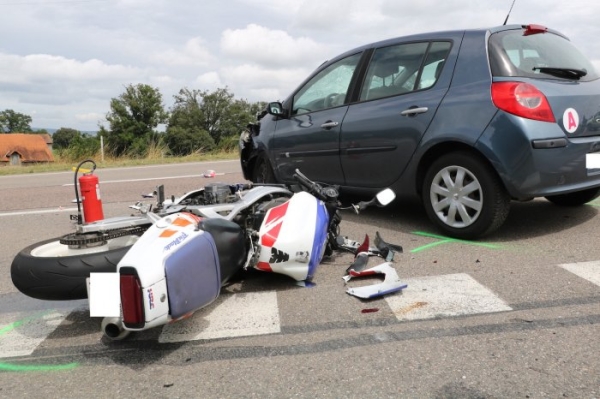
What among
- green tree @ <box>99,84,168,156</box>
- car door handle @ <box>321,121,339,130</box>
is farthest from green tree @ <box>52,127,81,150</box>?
car door handle @ <box>321,121,339,130</box>

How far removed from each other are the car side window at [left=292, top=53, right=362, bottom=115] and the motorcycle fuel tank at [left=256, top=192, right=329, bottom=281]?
2131 mm

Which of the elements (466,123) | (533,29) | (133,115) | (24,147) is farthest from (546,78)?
(24,147)

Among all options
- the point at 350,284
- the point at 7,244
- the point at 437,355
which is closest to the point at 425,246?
the point at 350,284

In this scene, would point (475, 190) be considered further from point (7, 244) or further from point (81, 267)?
point (7, 244)

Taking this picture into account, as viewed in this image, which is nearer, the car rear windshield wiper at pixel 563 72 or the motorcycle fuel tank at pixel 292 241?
the motorcycle fuel tank at pixel 292 241

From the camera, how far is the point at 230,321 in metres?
2.97

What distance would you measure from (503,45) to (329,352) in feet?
9.91

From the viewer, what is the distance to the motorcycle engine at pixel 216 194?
12.6 ft

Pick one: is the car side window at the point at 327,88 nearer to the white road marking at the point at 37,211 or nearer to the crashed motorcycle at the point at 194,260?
the crashed motorcycle at the point at 194,260

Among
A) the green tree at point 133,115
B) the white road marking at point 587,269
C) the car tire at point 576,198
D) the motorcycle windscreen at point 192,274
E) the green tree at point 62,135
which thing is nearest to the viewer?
the motorcycle windscreen at point 192,274

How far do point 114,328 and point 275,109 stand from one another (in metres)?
3.78

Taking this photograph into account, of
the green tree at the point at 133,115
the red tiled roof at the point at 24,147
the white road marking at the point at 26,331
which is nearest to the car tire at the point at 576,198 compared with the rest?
the white road marking at the point at 26,331

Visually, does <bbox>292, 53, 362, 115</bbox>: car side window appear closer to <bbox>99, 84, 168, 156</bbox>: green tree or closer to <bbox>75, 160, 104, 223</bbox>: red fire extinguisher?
<bbox>75, 160, 104, 223</bbox>: red fire extinguisher

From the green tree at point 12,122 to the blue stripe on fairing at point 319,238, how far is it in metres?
144
